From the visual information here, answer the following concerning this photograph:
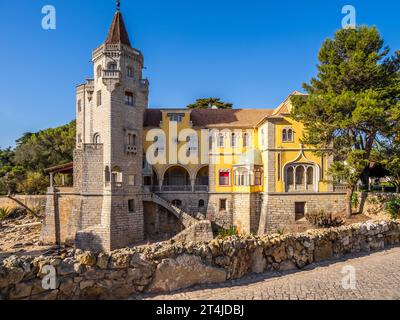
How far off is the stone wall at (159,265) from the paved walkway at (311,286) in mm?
398

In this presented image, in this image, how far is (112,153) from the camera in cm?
2556

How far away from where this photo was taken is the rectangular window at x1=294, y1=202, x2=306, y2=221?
26659 mm

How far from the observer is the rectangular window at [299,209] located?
1050 inches

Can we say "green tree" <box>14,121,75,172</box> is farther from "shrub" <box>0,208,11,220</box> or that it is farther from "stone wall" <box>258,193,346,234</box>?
"stone wall" <box>258,193,346,234</box>

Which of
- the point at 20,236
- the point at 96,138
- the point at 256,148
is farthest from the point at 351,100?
the point at 20,236

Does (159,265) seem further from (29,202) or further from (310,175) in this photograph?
(29,202)

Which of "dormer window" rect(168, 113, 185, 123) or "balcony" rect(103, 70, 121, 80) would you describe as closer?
"balcony" rect(103, 70, 121, 80)

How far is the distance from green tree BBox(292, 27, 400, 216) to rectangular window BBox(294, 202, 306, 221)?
4.13m

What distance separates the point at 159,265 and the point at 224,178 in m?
22.0

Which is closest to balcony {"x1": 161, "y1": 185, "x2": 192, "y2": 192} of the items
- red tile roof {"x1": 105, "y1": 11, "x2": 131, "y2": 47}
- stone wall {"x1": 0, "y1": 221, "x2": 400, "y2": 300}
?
red tile roof {"x1": 105, "y1": 11, "x2": 131, "y2": 47}

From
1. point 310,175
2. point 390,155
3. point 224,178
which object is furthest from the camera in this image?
point 224,178

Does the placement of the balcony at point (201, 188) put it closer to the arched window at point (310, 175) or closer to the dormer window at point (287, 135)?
the dormer window at point (287, 135)
